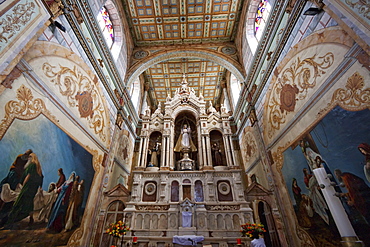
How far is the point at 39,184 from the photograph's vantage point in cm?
473

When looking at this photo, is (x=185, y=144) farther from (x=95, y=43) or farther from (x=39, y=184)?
(x=39, y=184)

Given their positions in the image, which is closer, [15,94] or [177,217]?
[15,94]

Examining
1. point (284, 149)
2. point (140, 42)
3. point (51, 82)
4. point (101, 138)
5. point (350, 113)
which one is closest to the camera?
point (350, 113)

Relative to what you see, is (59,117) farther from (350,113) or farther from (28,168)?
(350,113)

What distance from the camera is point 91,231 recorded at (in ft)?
23.2

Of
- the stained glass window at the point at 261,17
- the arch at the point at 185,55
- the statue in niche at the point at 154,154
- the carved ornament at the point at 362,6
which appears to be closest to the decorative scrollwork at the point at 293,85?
the carved ornament at the point at 362,6

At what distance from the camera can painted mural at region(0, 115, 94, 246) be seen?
3881 mm

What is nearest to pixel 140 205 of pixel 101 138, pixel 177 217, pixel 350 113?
pixel 177 217

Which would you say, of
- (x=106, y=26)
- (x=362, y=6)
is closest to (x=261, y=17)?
(x=362, y=6)

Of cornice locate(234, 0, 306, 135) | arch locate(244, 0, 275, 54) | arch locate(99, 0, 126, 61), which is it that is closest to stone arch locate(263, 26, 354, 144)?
cornice locate(234, 0, 306, 135)

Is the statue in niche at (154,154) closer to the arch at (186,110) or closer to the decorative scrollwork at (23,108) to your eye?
the arch at (186,110)

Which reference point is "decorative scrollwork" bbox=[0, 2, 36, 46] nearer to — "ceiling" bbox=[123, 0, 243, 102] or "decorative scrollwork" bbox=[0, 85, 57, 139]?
"decorative scrollwork" bbox=[0, 85, 57, 139]

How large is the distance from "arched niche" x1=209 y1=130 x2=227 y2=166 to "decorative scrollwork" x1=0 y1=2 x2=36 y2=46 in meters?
11.1

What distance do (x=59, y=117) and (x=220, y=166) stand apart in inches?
359
